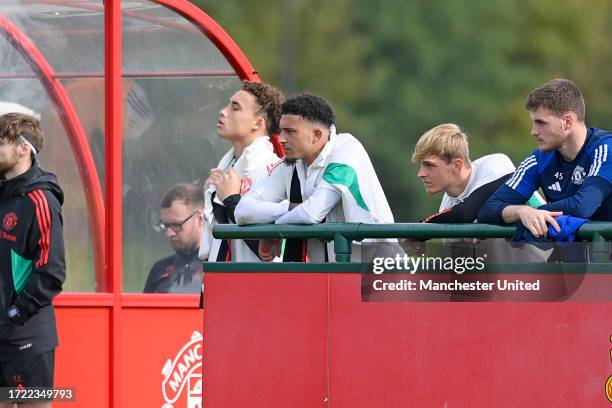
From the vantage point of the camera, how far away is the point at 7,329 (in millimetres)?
7059

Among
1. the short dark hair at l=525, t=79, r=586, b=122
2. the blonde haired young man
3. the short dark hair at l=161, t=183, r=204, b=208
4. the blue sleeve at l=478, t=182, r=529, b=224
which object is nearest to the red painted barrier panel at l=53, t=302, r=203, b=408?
the short dark hair at l=161, t=183, r=204, b=208

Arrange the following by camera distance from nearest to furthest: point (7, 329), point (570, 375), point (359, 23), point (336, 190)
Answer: point (570, 375), point (336, 190), point (7, 329), point (359, 23)

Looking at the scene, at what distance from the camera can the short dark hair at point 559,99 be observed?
5.99 m

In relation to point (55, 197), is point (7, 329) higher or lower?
lower

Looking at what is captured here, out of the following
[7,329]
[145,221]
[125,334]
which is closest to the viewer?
[7,329]

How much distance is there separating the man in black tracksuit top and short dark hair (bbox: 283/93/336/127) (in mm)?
1362

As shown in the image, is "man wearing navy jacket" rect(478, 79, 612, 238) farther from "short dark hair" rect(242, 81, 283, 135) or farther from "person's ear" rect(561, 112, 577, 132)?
"short dark hair" rect(242, 81, 283, 135)

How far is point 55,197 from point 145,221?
4.63ft

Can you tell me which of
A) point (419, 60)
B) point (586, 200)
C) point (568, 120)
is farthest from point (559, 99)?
point (419, 60)

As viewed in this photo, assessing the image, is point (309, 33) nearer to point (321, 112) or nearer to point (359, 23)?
point (359, 23)

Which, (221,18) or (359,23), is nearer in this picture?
(221,18)

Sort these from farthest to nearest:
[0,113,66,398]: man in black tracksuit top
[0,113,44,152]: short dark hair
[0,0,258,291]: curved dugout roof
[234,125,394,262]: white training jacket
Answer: [0,0,258,291]: curved dugout roof
[0,113,44,152]: short dark hair
[0,113,66,398]: man in black tracksuit top
[234,125,394,262]: white training jacket

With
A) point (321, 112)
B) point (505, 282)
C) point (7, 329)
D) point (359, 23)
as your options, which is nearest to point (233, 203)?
point (321, 112)

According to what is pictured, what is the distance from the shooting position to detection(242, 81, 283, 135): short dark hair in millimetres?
7691
